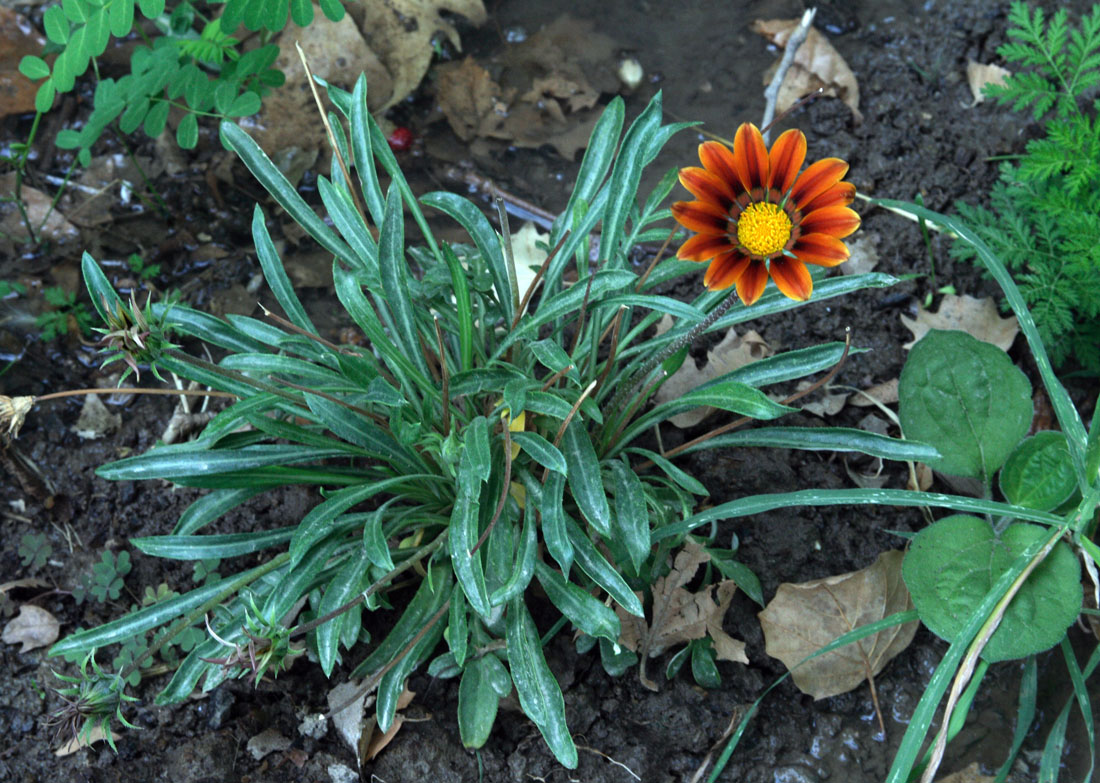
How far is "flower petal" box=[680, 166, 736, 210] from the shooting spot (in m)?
1.42

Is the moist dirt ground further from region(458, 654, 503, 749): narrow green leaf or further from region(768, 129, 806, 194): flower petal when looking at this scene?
region(768, 129, 806, 194): flower petal

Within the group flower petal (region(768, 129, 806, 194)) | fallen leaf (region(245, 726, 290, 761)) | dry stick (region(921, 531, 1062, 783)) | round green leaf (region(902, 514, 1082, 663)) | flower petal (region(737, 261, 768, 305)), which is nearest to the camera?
flower petal (region(737, 261, 768, 305))

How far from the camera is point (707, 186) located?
4.68 ft

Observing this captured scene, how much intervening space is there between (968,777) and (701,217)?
4.46 feet

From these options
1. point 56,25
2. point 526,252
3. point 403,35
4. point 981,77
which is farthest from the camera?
point 403,35

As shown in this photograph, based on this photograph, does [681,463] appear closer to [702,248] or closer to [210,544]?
[702,248]

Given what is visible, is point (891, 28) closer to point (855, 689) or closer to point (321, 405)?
point (855, 689)

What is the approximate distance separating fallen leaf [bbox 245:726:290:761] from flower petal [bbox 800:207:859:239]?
151 centimetres

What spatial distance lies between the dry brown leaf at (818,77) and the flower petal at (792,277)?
1579 mm

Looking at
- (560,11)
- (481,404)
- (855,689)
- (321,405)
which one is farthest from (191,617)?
(560,11)

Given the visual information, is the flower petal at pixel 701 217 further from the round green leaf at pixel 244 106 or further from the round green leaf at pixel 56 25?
the round green leaf at pixel 56 25

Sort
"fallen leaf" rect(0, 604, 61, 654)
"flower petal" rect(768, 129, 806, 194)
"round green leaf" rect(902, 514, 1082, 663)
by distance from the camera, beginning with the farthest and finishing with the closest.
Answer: "fallen leaf" rect(0, 604, 61, 654)
"round green leaf" rect(902, 514, 1082, 663)
"flower petal" rect(768, 129, 806, 194)

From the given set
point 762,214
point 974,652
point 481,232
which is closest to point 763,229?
point 762,214

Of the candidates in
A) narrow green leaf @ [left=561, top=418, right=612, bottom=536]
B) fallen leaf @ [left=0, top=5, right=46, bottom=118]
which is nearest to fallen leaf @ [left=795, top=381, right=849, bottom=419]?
narrow green leaf @ [left=561, top=418, right=612, bottom=536]
